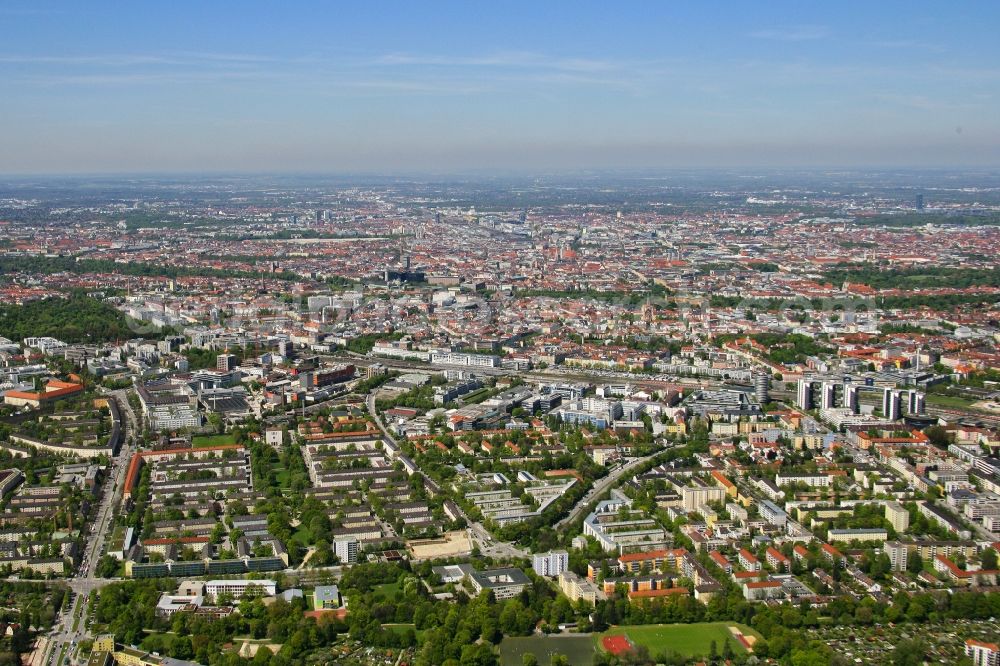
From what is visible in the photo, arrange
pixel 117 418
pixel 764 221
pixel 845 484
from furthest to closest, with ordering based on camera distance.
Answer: pixel 764 221 → pixel 117 418 → pixel 845 484

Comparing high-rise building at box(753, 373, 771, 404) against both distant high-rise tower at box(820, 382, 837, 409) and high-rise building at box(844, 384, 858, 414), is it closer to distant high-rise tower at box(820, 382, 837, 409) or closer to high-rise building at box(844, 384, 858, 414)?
distant high-rise tower at box(820, 382, 837, 409)

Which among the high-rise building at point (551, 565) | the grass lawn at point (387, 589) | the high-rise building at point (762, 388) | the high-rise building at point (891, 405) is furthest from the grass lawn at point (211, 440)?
the high-rise building at point (891, 405)

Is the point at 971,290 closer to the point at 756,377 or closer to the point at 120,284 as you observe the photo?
the point at 756,377

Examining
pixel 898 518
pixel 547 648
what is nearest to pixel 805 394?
pixel 898 518

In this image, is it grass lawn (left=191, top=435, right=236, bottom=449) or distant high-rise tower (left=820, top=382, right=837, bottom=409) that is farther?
distant high-rise tower (left=820, top=382, right=837, bottom=409)

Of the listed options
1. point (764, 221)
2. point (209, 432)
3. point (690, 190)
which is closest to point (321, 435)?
point (209, 432)

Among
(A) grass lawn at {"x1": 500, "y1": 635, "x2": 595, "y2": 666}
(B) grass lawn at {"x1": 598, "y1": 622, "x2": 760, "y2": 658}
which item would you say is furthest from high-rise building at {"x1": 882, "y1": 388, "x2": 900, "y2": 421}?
(A) grass lawn at {"x1": 500, "y1": 635, "x2": 595, "y2": 666}
